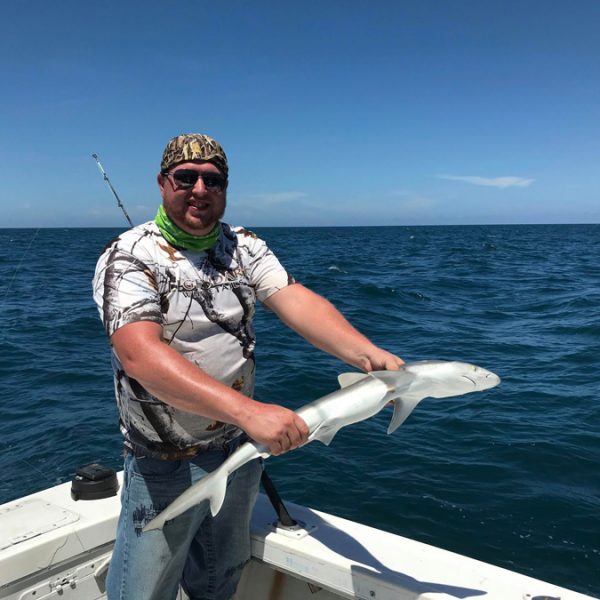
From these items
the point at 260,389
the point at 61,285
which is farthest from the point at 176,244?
the point at 61,285

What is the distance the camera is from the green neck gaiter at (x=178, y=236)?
295cm

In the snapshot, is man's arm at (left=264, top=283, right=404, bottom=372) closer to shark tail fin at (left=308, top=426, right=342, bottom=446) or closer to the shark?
the shark

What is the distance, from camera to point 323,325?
3172 millimetres

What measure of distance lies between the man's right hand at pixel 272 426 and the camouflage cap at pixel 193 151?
127 centimetres

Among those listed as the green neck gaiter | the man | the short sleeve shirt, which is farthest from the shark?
the green neck gaiter

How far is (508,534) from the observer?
19.0 feet

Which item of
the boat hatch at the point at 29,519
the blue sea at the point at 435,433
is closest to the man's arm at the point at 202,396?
the boat hatch at the point at 29,519

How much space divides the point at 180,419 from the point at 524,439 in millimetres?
6150

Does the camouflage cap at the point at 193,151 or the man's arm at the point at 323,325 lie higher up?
the camouflage cap at the point at 193,151

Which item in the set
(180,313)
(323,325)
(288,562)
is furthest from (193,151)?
(288,562)

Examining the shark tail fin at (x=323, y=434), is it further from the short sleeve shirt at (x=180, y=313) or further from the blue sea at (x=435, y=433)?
the blue sea at (x=435, y=433)

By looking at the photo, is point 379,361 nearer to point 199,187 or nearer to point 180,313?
point 180,313

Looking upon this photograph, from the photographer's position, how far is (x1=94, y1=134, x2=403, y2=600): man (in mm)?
2836

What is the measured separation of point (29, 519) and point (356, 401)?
2.28 m
